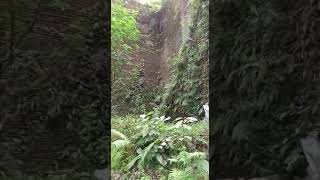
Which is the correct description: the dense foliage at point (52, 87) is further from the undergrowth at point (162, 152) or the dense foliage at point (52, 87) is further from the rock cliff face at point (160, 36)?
the rock cliff face at point (160, 36)

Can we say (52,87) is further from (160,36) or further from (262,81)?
(160,36)

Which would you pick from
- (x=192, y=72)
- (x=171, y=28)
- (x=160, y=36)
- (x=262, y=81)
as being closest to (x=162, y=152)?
(x=192, y=72)

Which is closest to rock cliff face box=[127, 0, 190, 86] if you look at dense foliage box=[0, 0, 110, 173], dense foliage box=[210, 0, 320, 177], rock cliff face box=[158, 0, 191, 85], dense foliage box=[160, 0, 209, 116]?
rock cliff face box=[158, 0, 191, 85]

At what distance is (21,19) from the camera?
4.42ft

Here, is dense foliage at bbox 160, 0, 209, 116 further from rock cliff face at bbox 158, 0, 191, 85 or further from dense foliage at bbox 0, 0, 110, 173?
dense foliage at bbox 0, 0, 110, 173

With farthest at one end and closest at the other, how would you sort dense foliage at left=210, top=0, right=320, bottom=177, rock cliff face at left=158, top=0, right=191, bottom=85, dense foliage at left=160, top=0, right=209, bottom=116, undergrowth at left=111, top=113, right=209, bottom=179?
rock cliff face at left=158, top=0, right=191, bottom=85, dense foliage at left=160, top=0, right=209, bottom=116, undergrowth at left=111, top=113, right=209, bottom=179, dense foliage at left=210, top=0, right=320, bottom=177

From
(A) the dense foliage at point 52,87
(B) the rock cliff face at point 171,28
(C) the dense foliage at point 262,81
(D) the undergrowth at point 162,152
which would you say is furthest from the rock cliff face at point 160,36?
(A) the dense foliage at point 52,87

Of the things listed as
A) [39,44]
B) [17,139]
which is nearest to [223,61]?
[39,44]

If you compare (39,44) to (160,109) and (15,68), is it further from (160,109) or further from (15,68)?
(160,109)

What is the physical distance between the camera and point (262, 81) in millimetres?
1601

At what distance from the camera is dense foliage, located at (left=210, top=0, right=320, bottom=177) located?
158 cm

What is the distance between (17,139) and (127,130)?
132 inches

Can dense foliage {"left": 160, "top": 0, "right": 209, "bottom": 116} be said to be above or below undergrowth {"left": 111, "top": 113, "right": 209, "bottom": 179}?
above

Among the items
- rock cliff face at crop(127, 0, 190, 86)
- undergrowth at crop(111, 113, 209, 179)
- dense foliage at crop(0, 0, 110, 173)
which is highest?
rock cliff face at crop(127, 0, 190, 86)
